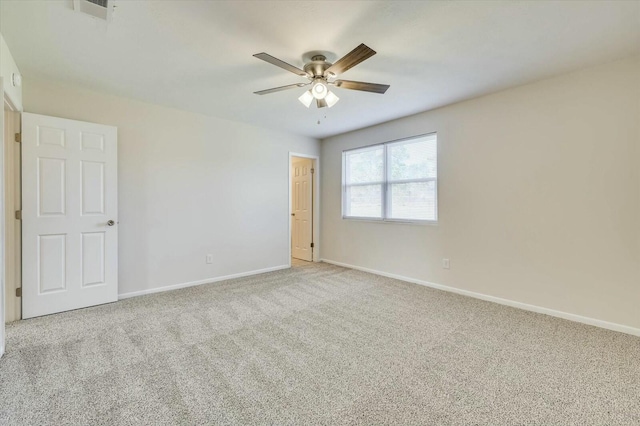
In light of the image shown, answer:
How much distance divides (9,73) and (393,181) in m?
4.36

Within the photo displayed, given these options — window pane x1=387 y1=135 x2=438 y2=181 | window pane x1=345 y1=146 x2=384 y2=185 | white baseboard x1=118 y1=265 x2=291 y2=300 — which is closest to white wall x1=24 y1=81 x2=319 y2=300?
white baseboard x1=118 y1=265 x2=291 y2=300

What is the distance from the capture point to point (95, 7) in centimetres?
187

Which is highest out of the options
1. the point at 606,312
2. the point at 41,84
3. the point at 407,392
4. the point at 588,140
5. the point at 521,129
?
the point at 41,84

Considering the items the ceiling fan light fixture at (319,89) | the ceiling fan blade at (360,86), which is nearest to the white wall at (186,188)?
the ceiling fan light fixture at (319,89)

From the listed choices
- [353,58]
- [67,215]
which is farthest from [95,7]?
[67,215]

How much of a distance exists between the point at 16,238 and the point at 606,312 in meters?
5.69

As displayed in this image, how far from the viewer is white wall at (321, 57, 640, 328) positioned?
8.45 ft

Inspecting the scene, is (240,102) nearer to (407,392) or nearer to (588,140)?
(407,392)

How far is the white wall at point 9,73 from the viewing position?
226 cm

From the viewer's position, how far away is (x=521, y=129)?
10.3 ft

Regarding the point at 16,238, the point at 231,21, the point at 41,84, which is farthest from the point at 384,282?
the point at 41,84

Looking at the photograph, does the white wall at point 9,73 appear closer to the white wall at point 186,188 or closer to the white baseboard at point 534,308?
the white wall at point 186,188

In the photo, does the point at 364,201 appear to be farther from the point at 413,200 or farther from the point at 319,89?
the point at 319,89

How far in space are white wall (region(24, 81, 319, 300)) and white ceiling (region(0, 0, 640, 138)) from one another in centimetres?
32
